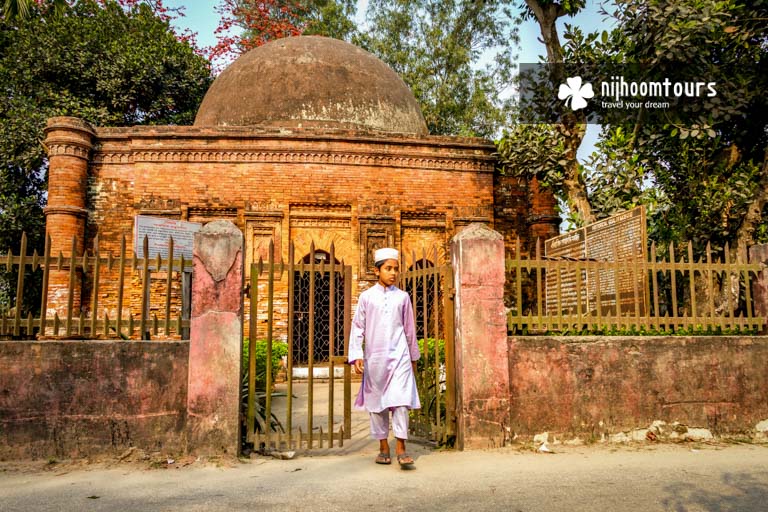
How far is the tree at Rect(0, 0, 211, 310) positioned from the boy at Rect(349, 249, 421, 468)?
12.3 metres

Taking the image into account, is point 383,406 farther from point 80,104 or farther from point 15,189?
point 80,104

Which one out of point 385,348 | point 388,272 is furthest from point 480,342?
point 388,272

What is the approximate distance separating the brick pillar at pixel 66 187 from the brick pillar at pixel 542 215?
8674 millimetres

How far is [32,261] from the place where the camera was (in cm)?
441

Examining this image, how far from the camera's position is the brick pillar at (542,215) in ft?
39.2

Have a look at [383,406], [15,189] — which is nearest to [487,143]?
[383,406]

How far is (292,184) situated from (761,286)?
25.8ft

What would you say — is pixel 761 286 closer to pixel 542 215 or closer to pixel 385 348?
pixel 385 348

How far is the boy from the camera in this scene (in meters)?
4.15

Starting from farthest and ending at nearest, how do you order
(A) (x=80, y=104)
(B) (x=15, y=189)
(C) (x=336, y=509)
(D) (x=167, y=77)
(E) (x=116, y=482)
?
1. (D) (x=167, y=77)
2. (A) (x=80, y=104)
3. (B) (x=15, y=189)
4. (E) (x=116, y=482)
5. (C) (x=336, y=509)

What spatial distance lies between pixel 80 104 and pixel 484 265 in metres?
15.0

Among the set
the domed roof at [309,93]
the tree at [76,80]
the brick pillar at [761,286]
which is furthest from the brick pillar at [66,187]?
the brick pillar at [761,286]

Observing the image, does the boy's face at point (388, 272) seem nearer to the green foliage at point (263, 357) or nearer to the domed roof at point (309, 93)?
the green foliage at point (263, 357)

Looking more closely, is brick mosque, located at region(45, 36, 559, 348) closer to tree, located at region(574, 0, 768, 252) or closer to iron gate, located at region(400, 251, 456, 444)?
tree, located at region(574, 0, 768, 252)
